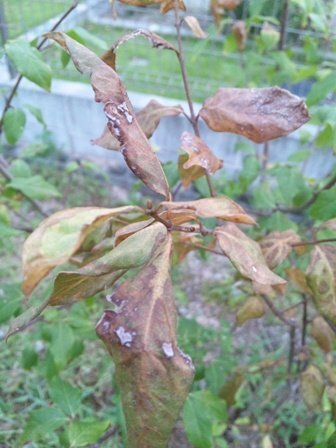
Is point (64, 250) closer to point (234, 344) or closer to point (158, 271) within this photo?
point (158, 271)

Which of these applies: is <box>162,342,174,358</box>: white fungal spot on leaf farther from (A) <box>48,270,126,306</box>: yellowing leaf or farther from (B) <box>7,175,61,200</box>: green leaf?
(B) <box>7,175,61,200</box>: green leaf

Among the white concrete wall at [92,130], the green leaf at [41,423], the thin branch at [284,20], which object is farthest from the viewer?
the white concrete wall at [92,130]

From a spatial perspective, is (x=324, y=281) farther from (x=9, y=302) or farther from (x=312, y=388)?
(x=9, y=302)

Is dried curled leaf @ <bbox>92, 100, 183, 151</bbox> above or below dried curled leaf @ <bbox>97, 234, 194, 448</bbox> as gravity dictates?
above

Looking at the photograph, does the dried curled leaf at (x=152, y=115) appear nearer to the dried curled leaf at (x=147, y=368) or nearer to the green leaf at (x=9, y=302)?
the dried curled leaf at (x=147, y=368)

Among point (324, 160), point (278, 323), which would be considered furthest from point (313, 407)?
point (324, 160)

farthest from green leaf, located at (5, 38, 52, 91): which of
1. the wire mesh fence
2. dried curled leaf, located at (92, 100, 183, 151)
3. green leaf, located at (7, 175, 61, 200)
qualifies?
the wire mesh fence

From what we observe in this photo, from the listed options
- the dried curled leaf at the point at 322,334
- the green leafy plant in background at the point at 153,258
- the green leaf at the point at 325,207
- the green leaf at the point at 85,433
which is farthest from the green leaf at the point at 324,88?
the green leaf at the point at 85,433
